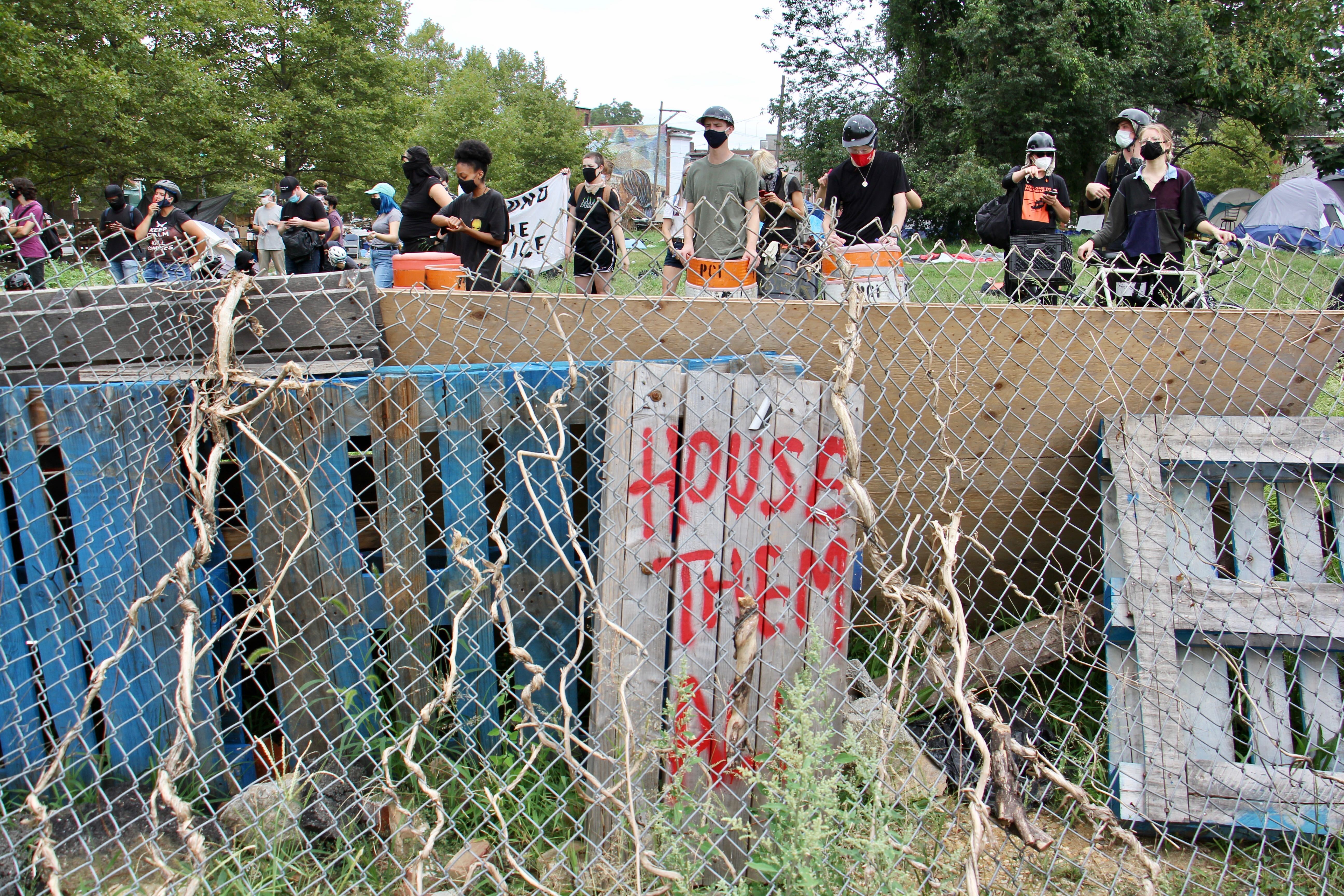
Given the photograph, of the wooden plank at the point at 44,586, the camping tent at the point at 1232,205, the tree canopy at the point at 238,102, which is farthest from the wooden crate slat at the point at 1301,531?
the camping tent at the point at 1232,205

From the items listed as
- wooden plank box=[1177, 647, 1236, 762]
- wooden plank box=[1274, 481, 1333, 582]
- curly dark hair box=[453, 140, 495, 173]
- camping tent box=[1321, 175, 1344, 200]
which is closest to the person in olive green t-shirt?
curly dark hair box=[453, 140, 495, 173]

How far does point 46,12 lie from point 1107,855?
2887cm

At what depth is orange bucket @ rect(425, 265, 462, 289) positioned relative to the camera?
2.92 m

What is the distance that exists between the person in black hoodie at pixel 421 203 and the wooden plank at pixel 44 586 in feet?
13.5

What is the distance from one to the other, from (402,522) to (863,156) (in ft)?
14.5

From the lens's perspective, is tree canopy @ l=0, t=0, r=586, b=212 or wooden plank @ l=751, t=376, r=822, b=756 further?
tree canopy @ l=0, t=0, r=586, b=212

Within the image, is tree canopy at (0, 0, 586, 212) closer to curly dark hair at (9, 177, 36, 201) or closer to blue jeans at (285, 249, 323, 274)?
curly dark hair at (9, 177, 36, 201)

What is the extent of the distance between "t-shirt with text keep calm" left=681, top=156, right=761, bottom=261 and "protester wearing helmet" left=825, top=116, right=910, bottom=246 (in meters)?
0.64

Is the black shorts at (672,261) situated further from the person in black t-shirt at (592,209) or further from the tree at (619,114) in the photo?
the tree at (619,114)

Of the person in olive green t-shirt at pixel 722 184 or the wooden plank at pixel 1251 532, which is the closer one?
the wooden plank at pixel 1251 532

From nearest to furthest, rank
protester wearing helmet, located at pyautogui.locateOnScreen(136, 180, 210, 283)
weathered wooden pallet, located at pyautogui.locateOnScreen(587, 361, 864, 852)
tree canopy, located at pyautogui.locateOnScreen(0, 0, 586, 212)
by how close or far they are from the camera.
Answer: weathered wooden pallet, located at pyautogui.locateOnScreen(587, 361, 864, 852), protester wearing helmet, located at pyautogui.locateOnScreen(136, 180, 210, 283), tree canopy, located at pyautogui.locateOnScreen(0, 0, 586, 212)

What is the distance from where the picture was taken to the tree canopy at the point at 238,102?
21562 mm

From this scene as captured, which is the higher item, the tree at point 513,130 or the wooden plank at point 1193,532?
the tree at point 513,130

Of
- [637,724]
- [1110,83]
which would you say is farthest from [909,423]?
[1110,83]
